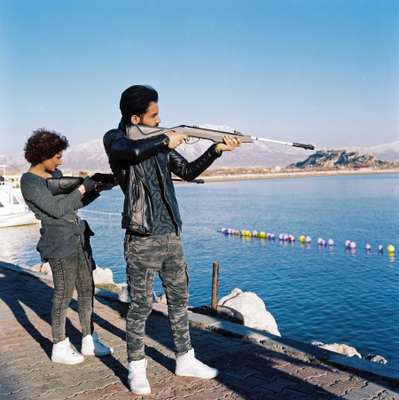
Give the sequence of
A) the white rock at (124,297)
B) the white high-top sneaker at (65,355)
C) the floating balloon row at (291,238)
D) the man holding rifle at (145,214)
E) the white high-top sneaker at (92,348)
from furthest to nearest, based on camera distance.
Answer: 1. the floating balloon row at (291,238)
2. the white rock at (124,297)
3. the white high-top sneaker at (92,348)
4. the white high-top sneaker at (65,355)
5. the man holding rifle at (145,214)

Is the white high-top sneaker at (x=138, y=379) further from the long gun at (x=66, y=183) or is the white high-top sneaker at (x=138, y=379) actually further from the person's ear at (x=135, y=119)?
the person's ear at (x=135, y=119)

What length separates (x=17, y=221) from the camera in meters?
38.6

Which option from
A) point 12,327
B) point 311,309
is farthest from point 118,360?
point 311,309

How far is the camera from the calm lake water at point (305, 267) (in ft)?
45.2

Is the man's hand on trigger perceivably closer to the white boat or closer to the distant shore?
the white boat

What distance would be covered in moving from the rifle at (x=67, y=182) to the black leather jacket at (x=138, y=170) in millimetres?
627

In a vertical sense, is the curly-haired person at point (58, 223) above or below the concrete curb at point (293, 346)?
above

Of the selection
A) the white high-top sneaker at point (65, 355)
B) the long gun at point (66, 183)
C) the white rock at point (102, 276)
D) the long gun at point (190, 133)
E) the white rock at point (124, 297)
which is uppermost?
the long gun at point (190, 133)

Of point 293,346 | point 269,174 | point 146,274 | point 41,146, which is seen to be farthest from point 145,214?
point 269,174

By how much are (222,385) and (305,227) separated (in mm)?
31279

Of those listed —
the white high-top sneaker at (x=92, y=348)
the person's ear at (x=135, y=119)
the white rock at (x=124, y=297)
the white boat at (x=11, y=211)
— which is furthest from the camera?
the white boat at (x=11, y=211)

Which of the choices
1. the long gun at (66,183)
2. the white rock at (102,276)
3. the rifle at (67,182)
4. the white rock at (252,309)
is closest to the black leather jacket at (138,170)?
the long gun at (66,183)

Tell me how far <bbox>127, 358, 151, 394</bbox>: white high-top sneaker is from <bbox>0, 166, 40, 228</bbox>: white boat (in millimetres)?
36935

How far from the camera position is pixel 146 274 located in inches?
158
